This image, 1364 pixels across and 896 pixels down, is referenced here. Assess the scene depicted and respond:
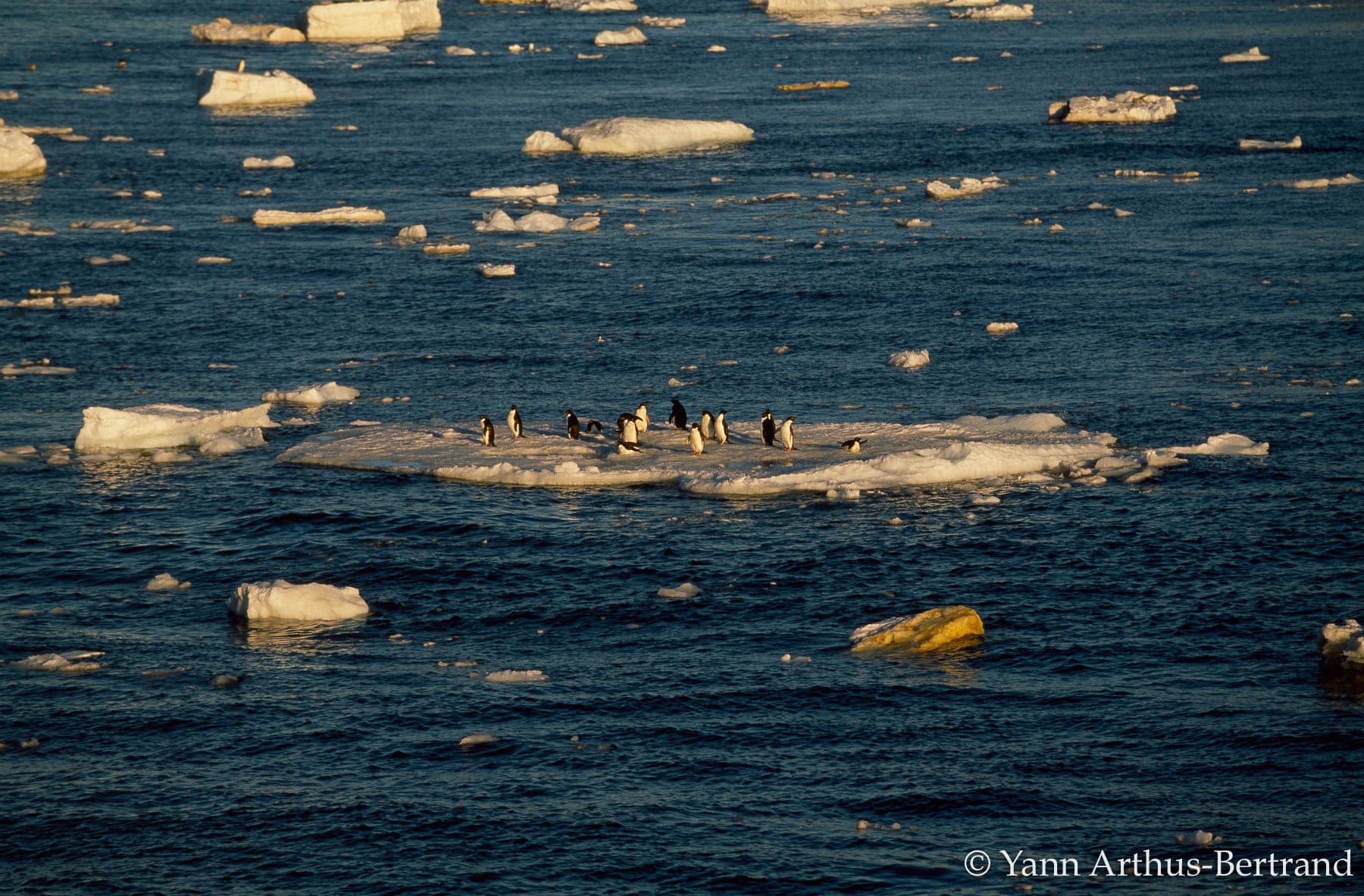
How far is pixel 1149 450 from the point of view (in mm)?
32250

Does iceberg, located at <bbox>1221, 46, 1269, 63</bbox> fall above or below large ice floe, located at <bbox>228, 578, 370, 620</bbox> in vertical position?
above

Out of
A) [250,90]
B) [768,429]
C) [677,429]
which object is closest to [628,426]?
[677,429]

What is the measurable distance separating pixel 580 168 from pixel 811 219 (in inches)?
504

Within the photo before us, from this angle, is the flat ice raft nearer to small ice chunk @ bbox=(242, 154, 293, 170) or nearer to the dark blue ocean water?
the dark blue ocean water

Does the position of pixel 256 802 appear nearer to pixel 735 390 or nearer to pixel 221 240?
pixel 735 390

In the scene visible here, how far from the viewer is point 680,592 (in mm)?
26750

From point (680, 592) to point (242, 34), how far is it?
8363 centimetres

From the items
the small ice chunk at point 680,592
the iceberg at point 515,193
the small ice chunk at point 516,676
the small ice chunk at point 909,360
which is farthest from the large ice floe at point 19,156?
the small ice chunk at point 516,676

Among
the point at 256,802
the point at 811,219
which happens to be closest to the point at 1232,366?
the point at 811,219

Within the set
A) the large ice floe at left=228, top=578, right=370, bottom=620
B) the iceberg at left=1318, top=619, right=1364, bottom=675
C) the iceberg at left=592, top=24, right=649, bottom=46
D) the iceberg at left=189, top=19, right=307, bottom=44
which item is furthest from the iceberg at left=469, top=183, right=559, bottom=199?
the iceberg at left=189, top=19, right=307, bottom=44

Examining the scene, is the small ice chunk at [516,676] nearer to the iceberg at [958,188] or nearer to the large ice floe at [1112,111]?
the iceberg at [958,188]

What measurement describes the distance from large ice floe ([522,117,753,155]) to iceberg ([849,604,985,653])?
44195mm

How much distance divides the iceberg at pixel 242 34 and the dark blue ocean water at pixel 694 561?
41.1 metres

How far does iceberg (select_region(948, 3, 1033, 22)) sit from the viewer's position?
369 feet
